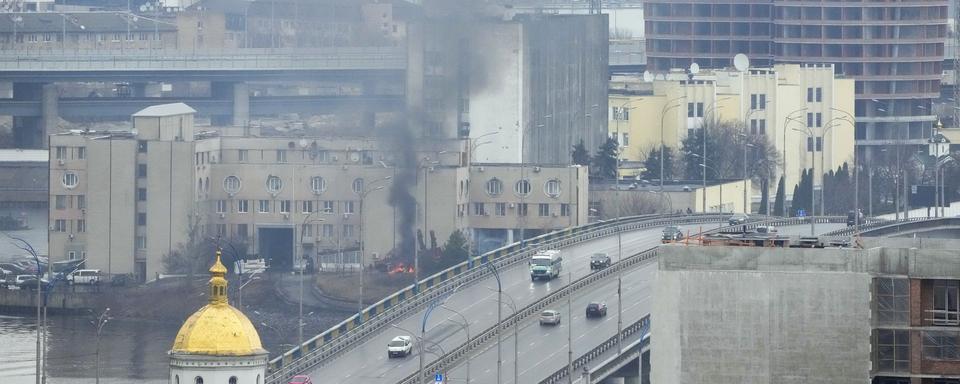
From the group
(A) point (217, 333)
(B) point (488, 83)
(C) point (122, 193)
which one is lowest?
(A) point (217, 333)

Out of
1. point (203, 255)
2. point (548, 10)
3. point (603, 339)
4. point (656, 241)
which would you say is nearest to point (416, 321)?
point (603, 339)

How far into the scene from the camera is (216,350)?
152ft

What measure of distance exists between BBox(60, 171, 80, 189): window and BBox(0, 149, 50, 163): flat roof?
2310 centimetres

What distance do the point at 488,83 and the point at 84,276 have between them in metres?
21.1

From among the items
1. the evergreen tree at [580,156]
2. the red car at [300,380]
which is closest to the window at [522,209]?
the evergreen tree at [580,156]

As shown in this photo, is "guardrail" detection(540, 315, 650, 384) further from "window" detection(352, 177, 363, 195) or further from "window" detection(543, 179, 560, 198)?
"window" detection(352, 177, 363, 195)

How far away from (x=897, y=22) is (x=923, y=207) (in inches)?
1319

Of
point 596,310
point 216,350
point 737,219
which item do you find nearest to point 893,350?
point 216,350

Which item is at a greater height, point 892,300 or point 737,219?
point 737,219

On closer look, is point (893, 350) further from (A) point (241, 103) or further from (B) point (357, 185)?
(A) point (241, 103)

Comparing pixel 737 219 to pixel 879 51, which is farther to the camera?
pixel 879 51

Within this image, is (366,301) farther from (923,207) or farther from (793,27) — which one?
(793,27)

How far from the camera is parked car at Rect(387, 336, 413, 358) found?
78188 millimetres

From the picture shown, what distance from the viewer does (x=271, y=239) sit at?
118250 millimetres
